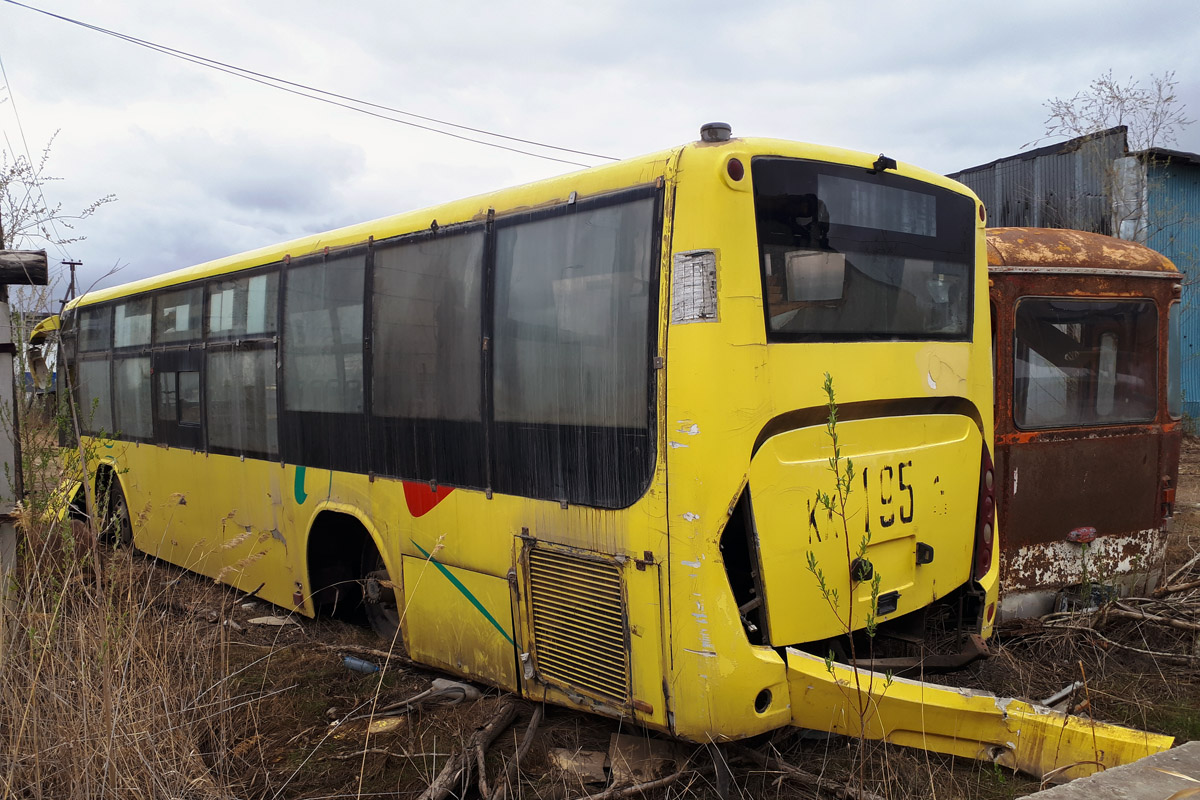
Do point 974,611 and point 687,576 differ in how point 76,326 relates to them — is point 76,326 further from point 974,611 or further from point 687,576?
point 974,611

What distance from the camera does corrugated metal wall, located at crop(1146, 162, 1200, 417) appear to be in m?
14.9

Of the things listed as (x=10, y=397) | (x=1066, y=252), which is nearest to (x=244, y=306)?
(x=10, y=397)

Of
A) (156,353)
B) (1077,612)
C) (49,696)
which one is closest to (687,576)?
(49,696)

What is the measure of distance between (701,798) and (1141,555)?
4007 mm

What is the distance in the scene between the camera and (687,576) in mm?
3225

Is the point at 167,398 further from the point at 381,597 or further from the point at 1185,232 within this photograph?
the point at 1185,232

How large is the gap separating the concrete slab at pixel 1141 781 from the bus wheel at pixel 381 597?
3464mm

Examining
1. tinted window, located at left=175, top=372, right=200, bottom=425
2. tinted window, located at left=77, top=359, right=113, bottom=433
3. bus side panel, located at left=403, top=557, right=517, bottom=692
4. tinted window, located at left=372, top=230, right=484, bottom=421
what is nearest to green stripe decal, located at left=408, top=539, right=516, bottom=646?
bus side panel, located at left=403, top=557, right=517, bottom=692

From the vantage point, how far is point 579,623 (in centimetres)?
364

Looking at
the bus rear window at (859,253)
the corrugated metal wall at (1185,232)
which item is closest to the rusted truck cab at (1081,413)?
the bus rear window at (859,253)

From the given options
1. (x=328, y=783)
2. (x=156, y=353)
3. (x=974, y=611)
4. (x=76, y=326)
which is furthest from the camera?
(x=76, y=326)

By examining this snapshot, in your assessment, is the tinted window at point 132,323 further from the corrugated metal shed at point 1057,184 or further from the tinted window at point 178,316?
the corrugated metal shed at point 1057,184

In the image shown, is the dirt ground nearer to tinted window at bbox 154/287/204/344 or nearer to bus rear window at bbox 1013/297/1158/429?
bus rear window at bbox 1013/297/1158/429

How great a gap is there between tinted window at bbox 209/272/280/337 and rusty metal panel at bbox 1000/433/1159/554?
15.7 ft
